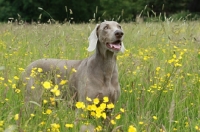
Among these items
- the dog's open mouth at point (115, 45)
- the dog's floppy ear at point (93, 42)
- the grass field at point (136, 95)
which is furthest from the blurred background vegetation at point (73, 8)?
the dog's open mouth at point (115, 45)

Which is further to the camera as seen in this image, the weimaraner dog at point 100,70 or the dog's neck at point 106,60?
the dog's neck at point 106,60

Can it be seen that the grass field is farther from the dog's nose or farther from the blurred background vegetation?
the blurred background vegetation

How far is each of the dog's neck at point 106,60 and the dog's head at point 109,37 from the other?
0.23 feet

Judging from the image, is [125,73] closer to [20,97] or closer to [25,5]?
[20,97]

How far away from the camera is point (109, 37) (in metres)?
3.35

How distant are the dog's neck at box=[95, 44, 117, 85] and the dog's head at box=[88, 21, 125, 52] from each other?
0.23ft

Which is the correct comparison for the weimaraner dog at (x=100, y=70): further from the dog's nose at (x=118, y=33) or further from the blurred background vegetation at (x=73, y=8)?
the blurred background vegetation at (x=73, y=8)

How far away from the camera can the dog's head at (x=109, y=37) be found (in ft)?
10.8

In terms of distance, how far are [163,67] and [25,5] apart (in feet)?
68.3

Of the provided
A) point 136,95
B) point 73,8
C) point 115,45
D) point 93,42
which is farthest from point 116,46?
point 73,8

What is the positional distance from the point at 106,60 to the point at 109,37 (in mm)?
255

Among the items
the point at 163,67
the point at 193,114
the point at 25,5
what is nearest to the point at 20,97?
the point at 193,114

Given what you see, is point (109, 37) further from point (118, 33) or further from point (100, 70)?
point (100, 70)

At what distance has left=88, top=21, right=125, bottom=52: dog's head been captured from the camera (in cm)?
328
